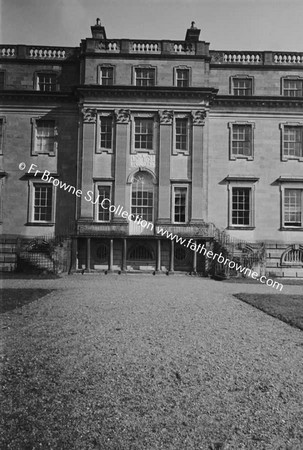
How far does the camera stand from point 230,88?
24609mm

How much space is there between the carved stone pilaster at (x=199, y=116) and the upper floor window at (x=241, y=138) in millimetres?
1993

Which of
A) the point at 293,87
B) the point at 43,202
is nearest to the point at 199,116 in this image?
→ the point at 293,87

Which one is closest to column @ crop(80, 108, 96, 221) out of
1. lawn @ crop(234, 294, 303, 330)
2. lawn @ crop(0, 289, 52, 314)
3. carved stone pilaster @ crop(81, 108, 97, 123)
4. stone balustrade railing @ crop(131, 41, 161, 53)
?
carved stone pilaster @ crop(81, 108, 97, 123)

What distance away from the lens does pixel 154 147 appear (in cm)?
2333

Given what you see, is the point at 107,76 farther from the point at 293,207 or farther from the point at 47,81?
the point at 293,207

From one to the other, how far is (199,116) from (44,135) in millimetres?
9664


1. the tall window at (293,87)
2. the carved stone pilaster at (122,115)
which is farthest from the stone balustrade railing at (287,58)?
the carved stone pilaster at (122,115)

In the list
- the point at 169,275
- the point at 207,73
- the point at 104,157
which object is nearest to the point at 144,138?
the point at 104,157

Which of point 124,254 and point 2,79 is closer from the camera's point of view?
point 124,254

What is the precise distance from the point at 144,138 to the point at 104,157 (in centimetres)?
269

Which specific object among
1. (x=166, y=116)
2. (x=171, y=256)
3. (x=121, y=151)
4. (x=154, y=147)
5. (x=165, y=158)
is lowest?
(x=171, y=256)

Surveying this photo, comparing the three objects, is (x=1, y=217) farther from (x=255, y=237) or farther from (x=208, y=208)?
(x=255, y=237)

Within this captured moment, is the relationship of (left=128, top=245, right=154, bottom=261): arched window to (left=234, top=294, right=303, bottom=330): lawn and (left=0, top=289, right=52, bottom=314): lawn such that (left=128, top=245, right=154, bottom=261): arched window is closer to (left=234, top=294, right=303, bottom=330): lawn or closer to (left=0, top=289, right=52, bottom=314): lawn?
(left=0, top=289, right=52, bottom=314): lawn

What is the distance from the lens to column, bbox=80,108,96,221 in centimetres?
2288
